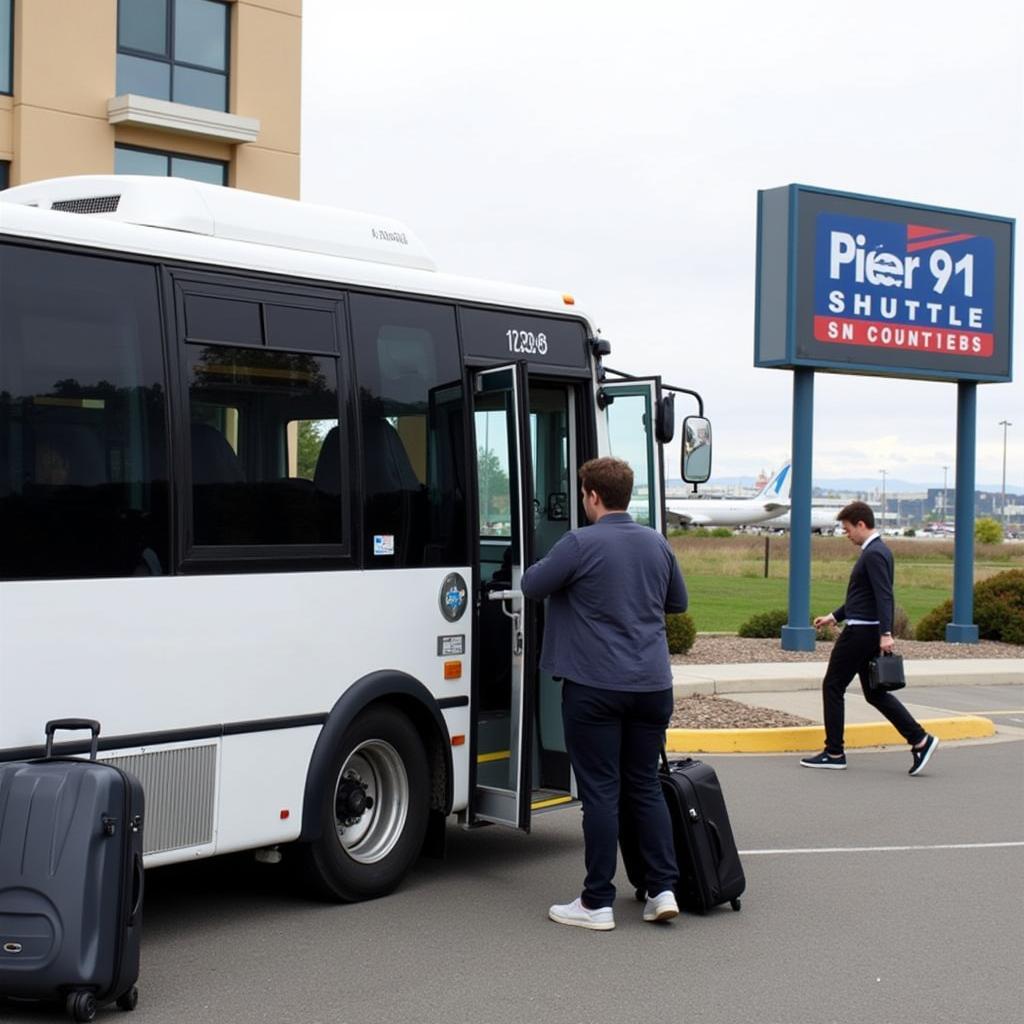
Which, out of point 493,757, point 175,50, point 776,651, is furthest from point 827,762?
point 175,50

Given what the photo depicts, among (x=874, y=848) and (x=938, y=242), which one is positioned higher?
(x=938, y=242)

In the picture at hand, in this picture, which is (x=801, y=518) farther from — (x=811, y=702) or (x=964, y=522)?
(x=811, y=702)

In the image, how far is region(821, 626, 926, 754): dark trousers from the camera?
11.3m

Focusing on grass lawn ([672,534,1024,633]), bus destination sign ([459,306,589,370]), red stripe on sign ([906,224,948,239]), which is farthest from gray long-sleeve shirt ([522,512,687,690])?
grass lawn ([672,534,1024,633])

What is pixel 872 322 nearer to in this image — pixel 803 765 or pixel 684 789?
pixel 803 765

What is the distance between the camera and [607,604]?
22.3 ft

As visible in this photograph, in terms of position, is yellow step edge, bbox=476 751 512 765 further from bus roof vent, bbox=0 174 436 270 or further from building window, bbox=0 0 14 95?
building window, bbox=0 0 14 95

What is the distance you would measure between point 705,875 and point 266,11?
2424 centimetres

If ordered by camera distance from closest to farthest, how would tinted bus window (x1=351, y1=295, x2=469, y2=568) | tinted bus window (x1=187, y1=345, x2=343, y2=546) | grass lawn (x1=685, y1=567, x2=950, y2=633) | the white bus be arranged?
the white bus
tinted bus window (x1=187, y1=345, x2=343, y2=546)
tinted bus window (x1=351, y1=295, x2=469, y2=568)
grass lawn (x1=685, y1=567, x2=950, y2=633)

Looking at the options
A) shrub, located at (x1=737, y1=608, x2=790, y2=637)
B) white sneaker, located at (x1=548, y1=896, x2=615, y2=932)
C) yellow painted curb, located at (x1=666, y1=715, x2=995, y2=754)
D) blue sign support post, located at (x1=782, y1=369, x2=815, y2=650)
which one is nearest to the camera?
white sneaker, located at (x1=548, y1=896, x2=615, y2=932)

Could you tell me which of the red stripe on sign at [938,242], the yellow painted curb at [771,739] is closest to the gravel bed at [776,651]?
the yellow painted curb at [771,739]

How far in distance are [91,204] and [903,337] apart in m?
15.9

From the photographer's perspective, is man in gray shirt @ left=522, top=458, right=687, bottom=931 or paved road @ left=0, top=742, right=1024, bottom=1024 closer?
paved road @ left=0, top=742, right=1024, bottom=1024

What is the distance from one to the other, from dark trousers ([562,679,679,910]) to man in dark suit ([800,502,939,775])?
451 centimetres
